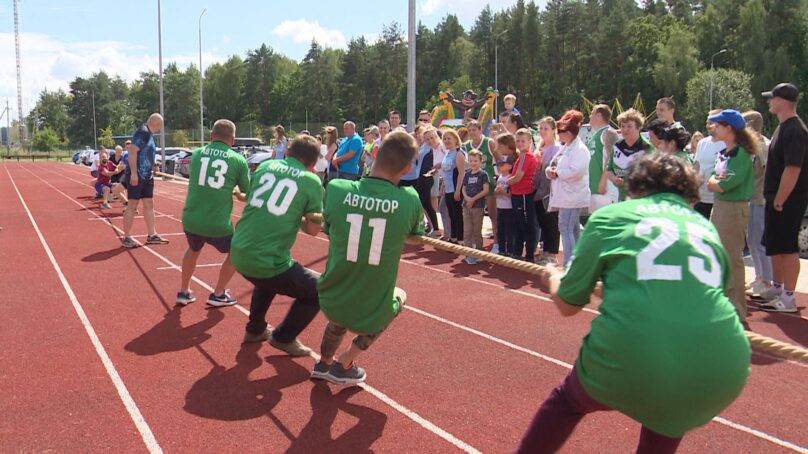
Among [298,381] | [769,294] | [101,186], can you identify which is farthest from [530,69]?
[298,381]

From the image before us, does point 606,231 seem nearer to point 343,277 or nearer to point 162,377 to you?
point 343,277

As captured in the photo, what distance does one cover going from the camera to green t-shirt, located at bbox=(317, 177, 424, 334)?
4180mm

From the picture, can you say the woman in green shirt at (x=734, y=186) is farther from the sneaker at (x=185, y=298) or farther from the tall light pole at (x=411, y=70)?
the tall light pole at (x=411, y=70)

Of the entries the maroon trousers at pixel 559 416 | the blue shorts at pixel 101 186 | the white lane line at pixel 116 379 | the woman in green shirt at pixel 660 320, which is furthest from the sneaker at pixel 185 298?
the blue shorts at pixel 101 186

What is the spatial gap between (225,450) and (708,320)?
2857 millimetres

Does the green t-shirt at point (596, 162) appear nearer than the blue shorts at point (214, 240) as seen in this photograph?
No

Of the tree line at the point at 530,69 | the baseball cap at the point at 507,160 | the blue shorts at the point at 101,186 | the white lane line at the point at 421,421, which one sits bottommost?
the white lane line at the point at 421,421

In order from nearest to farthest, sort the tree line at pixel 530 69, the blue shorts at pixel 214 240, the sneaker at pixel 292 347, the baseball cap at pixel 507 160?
the sneaker at pixel 292 347, the blue shorts at pixel 214 240, the baseball cap at pixel 507 160, the tree line at pixel 530 69

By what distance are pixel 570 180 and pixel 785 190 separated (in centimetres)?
234

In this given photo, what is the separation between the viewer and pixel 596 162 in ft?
25.9

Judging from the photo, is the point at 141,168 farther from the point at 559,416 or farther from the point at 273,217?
the point at 559,416

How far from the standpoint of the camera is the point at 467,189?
10.1 m

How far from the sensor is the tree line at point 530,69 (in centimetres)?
5709

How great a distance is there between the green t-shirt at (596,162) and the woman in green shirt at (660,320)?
204 inches
